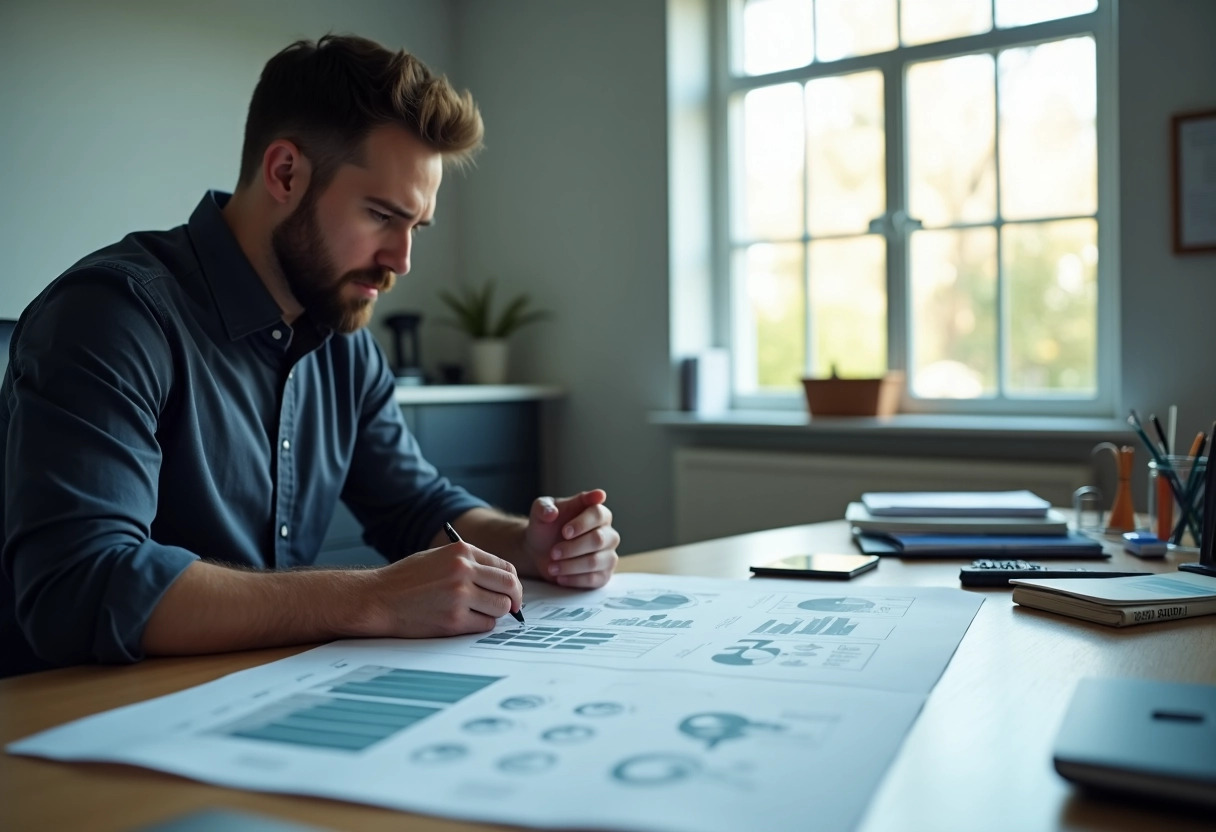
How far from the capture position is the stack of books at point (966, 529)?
151cm

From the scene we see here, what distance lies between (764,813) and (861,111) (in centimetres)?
321

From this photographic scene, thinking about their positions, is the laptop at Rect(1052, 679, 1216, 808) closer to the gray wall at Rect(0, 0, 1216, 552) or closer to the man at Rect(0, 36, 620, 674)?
the man at Rect(0, 36, 620, 674)

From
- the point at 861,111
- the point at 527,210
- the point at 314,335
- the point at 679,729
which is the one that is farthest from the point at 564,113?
the point at 679,729

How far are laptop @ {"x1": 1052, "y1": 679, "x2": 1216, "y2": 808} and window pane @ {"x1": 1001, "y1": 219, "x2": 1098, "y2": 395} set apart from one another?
2.60m

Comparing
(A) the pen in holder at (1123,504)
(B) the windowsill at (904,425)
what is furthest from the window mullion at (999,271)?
(A) the pen in holder at (1123,504)

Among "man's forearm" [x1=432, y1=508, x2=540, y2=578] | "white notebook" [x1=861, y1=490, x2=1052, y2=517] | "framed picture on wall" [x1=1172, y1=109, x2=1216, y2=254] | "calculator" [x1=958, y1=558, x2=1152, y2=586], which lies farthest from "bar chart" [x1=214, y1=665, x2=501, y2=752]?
"framed picture on wall" [x1=1172, y1=109, x2=1216, y2=254]

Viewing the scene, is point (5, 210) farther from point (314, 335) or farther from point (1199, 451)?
point (1199, 451)

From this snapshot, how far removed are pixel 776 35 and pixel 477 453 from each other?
1.76 m

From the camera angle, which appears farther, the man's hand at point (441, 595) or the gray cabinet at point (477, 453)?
the gray cabinet at point (477, 453)

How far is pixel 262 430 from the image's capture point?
1.54 meters

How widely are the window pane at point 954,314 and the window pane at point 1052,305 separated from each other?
6cm

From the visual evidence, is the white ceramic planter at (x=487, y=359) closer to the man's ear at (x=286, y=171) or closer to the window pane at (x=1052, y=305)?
the window pane at (x=1052, y=305)

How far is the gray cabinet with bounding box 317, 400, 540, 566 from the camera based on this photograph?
10.4 feet

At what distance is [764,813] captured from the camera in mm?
596
